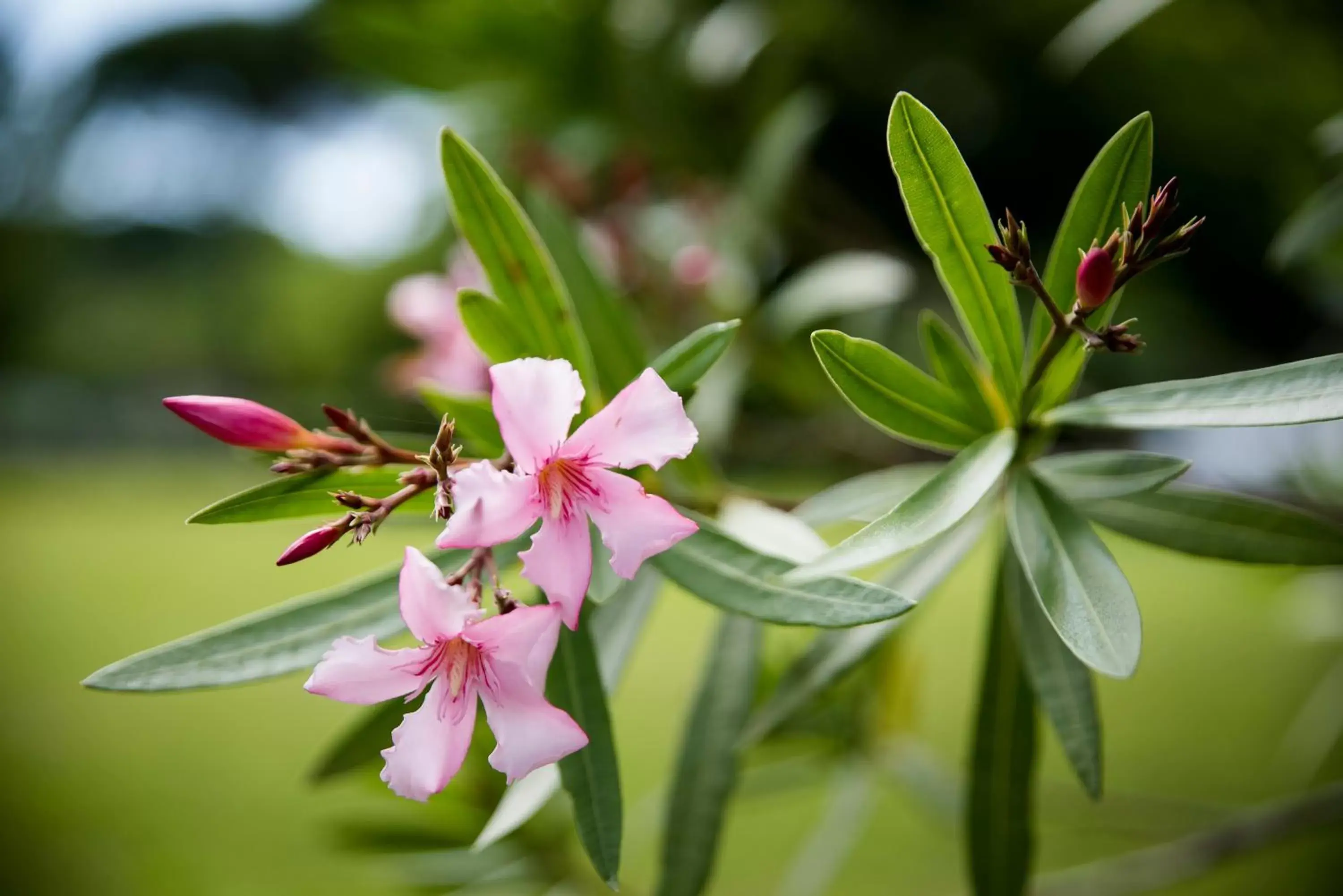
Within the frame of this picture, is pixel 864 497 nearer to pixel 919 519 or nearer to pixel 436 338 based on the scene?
pixel 919 519

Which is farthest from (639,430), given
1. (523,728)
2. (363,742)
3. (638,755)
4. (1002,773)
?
(638,755)

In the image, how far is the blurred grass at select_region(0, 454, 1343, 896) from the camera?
1.63 meters

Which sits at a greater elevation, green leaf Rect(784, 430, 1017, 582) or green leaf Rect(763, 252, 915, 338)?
green leaf Rect(784, 430, 1017, 582)

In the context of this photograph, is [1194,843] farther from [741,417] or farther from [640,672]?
[640,672]

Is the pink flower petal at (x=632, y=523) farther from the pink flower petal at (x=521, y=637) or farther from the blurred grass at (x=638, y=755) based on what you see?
the blurred grass at (x=638, y=755)

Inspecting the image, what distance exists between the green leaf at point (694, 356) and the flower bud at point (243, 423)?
184mm

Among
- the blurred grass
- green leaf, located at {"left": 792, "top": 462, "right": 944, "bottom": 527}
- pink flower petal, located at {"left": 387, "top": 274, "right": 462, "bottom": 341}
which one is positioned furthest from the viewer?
the blurred grass

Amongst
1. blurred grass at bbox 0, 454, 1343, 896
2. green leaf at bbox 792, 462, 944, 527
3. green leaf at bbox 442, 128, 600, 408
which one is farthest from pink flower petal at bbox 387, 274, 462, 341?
blurred grass at bbox 0, 454, 1343, 896

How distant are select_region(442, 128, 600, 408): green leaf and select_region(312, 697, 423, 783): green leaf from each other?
0.26m

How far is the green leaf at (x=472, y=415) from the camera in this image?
54 cm

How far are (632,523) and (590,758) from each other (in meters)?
0.15

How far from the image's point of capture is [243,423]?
455 mm

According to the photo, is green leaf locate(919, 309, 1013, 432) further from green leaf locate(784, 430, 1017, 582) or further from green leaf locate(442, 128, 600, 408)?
green leaf locate(442, 128, 600, 408)

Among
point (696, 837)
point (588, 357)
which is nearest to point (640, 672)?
point (696, 837)
